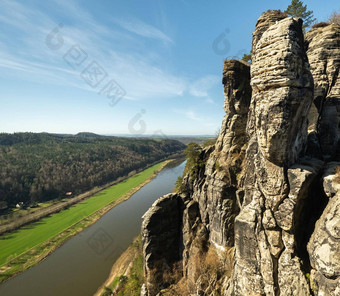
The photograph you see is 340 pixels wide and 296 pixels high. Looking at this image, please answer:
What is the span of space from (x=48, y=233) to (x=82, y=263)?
722 inches

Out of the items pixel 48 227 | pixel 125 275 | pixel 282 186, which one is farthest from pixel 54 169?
pixel 282 186

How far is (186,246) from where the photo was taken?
19891mm

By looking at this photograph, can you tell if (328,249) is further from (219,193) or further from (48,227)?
(48,227)

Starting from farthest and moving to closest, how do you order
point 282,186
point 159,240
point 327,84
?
point 159,240, point 327,84, point 282,186

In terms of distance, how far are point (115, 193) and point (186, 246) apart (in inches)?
2293

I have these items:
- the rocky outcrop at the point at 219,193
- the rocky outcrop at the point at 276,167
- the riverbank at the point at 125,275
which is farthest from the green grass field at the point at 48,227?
the rocky outcrop at the point at 276,167

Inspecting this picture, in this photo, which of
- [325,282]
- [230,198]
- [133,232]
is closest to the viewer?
[325,282]

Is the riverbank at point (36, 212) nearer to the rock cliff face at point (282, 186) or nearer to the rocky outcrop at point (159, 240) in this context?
the rocky outcrop at point (159, 240)

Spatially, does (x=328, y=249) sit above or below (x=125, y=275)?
above

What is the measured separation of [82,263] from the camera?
109ft

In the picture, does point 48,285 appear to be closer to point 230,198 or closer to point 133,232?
point 133,232

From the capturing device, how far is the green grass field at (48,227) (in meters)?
39.2

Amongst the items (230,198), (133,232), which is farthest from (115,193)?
(230,198)

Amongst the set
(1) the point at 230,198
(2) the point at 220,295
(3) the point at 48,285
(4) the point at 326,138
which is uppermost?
(4) the point at 326,138
